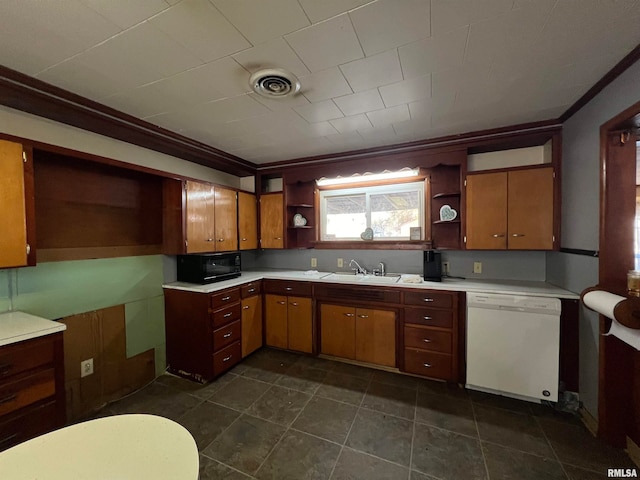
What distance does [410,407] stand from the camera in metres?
2.07

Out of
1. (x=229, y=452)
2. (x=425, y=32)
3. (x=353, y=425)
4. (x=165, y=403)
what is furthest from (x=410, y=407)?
(x=425, y=32)

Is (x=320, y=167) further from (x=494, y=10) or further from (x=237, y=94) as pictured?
(x=494, y=10)

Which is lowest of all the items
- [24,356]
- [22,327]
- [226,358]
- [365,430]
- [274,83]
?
[365,430]

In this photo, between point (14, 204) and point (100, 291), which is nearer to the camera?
point (14, 204)

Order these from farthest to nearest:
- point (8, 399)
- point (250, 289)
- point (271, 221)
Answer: point (271, 221), point (250, 289), point (8, 399)

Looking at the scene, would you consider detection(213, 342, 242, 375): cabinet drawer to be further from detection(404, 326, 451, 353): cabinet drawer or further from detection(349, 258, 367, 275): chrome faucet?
detection(404, 326, 451, 353): cabinet drawer

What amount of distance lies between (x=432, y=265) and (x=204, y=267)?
2417 millimetres

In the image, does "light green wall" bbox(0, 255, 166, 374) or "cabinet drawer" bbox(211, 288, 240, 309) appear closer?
"light green wall" bbox(0, 255, 166, 374)

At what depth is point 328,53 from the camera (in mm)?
1391

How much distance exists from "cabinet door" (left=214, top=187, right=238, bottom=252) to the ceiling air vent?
153cm

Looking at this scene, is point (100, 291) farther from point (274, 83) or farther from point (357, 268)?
point (357, 268)

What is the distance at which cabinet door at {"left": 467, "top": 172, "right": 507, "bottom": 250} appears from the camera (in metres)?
2.44

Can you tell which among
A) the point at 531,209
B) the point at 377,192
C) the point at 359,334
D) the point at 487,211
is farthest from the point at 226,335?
the point at 531,209

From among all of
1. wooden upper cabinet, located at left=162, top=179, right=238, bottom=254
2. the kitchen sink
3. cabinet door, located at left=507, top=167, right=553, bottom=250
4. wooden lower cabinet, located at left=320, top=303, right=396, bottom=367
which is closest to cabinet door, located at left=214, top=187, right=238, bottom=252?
wooden upper cabinet, located at left=162, top=179, right=238, bottom=254
